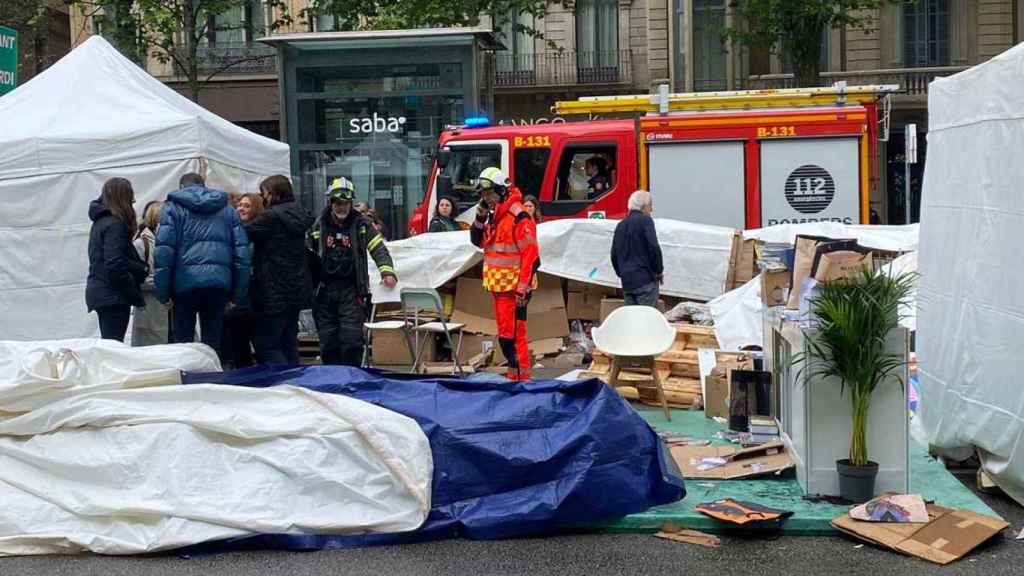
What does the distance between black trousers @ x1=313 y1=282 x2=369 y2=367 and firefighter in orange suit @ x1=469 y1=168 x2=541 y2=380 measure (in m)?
1.14

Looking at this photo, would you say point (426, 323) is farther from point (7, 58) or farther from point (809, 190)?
point (809, 190)

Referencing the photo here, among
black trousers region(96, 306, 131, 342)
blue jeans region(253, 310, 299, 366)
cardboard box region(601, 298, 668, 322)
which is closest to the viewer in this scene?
black trousers region(96, 306, 131, 342)

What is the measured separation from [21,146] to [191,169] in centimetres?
148

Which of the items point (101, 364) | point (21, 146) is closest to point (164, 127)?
point (21, 146)

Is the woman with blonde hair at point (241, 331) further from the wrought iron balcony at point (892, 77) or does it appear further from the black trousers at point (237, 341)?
the wrought iron balcony at point (892, 77)

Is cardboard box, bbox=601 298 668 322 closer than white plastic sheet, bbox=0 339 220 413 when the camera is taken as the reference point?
No

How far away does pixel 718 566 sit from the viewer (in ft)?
18.5

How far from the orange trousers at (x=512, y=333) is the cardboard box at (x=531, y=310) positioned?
7.37ft

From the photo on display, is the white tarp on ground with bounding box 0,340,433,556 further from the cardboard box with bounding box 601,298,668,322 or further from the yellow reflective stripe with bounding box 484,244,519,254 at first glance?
the cardboard box with bounding box 601,298,668,322

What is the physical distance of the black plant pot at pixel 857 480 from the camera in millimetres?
6324

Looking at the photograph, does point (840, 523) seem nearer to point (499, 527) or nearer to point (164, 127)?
point (499, 527)

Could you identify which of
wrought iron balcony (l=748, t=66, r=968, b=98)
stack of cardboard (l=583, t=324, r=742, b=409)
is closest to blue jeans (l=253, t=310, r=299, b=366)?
stack of cardboard (l=583, t=324, r=742, b=409)

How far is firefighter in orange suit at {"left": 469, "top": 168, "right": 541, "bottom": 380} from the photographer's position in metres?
9.75

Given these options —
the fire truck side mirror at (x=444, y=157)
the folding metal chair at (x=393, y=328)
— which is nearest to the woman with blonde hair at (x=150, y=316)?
the folding metal chair at (x=393, y=328)
